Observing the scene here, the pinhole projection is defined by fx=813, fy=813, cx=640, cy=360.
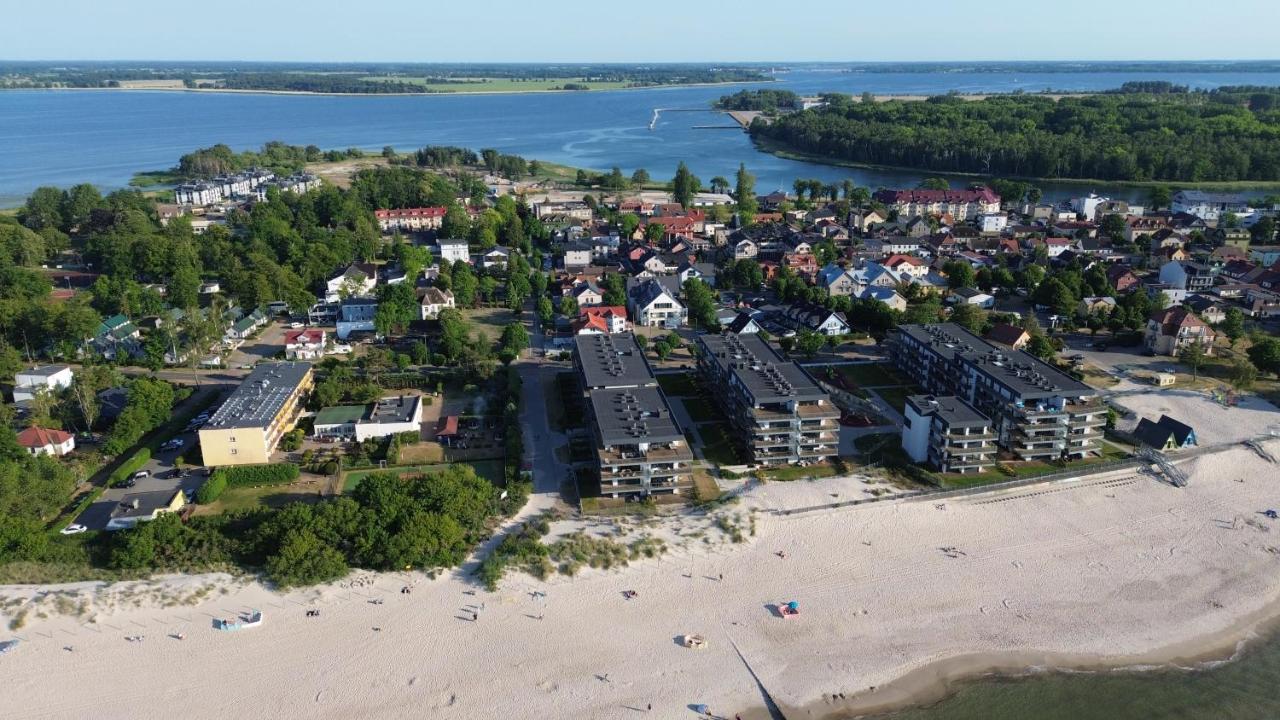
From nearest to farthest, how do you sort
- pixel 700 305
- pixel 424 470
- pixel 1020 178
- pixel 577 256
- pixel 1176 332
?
1. pixel 424 470
2. pixel 1176 332
3. pixel 700 305
4. pixel 577 256
5. pixel 1020 178

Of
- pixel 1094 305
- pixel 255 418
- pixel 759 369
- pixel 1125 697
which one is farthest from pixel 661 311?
pixel 1125 697

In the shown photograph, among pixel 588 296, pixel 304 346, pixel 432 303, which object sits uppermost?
pixel 432 303

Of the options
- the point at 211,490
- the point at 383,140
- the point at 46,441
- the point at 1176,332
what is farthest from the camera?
the point at 383,140

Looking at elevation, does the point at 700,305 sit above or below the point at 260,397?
above

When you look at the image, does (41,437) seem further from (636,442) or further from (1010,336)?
(1010,336)

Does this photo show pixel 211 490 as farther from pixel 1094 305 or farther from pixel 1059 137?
pixel 1059 137

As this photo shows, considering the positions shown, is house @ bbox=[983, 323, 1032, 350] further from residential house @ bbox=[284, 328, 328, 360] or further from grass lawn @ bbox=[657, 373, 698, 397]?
residential house @ bbox=[284, 328, 328, 360]

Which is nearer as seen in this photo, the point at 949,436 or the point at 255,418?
the point at 949,436

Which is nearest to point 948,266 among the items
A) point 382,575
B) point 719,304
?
point 719,304
